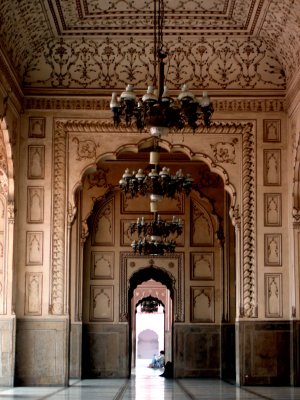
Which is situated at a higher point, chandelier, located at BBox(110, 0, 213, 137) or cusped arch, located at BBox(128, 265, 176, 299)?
chandelier, located at BBox(110, 0, 213, 137)

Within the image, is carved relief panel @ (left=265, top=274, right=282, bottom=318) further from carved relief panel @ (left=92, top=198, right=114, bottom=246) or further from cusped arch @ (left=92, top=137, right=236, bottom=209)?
carved relief panel @ (left=92, top=198, right=114, bottom=246)

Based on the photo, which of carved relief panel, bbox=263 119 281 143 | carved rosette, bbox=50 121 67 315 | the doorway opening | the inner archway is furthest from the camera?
the doorway opening

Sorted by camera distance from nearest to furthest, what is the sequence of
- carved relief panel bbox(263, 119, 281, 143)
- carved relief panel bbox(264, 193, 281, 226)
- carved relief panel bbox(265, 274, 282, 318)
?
carved relief panel bbox(265, 274, 282, 318) < carved relief panel bbox(264, 193, 281, 226) < carved relief panel bbox(263, 119, 281, 143)

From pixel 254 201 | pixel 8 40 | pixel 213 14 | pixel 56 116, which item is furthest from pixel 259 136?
pixel 8 40

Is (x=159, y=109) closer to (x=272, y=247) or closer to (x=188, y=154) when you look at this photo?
(x=188, y=154)

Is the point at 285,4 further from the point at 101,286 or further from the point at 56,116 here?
the point at 101,286

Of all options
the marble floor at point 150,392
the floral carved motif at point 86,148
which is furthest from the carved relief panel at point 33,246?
the marble floor at point 150,392

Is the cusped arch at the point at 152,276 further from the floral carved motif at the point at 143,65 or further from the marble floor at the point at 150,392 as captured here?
the floral carved motif at the point at 143,65

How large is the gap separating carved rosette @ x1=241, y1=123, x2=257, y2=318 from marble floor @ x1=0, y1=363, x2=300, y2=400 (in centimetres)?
116

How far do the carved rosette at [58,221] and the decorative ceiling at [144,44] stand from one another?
0.78m

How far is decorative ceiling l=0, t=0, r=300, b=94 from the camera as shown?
35.8ft

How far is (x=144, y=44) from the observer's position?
468 inches

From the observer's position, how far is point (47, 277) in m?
11.8

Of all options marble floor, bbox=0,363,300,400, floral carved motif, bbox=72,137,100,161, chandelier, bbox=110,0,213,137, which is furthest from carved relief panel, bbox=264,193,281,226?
chandelier, bbox=110,0,213,137
